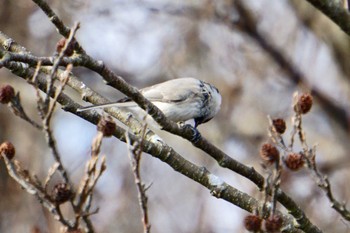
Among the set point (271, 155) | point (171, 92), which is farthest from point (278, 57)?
point (271, 155)

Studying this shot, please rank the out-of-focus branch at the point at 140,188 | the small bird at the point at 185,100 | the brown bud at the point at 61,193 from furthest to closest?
the small bird at the point at 185,100
the out-of-focus branch at the point at 140,188
the brown bud at the point at 61,193

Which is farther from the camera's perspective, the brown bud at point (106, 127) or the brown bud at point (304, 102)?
the brown bud at point (304, 102)

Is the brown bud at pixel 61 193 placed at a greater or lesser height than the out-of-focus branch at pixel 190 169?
lesser

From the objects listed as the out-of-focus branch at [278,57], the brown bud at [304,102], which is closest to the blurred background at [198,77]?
the out-of-focus branch at [278,57]

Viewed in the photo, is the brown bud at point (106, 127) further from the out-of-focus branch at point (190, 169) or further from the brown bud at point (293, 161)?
the out-of-focus branch at point (190, 169)

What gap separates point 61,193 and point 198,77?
22.4 ft

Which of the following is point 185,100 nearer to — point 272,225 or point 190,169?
point 190,169

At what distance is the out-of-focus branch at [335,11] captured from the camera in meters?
2.43

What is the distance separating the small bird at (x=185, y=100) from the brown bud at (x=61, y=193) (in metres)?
2.81

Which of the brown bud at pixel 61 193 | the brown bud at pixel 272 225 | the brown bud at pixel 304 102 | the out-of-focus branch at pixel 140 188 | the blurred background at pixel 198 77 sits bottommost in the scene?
the brown bud at pixel 61 193

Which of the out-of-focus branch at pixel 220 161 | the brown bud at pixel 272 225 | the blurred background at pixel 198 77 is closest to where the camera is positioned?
the brown bud at pixel 272 225

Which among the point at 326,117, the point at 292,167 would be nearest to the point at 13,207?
the point at 326,117

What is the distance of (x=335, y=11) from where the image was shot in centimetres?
248

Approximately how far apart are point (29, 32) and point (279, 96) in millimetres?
2962
